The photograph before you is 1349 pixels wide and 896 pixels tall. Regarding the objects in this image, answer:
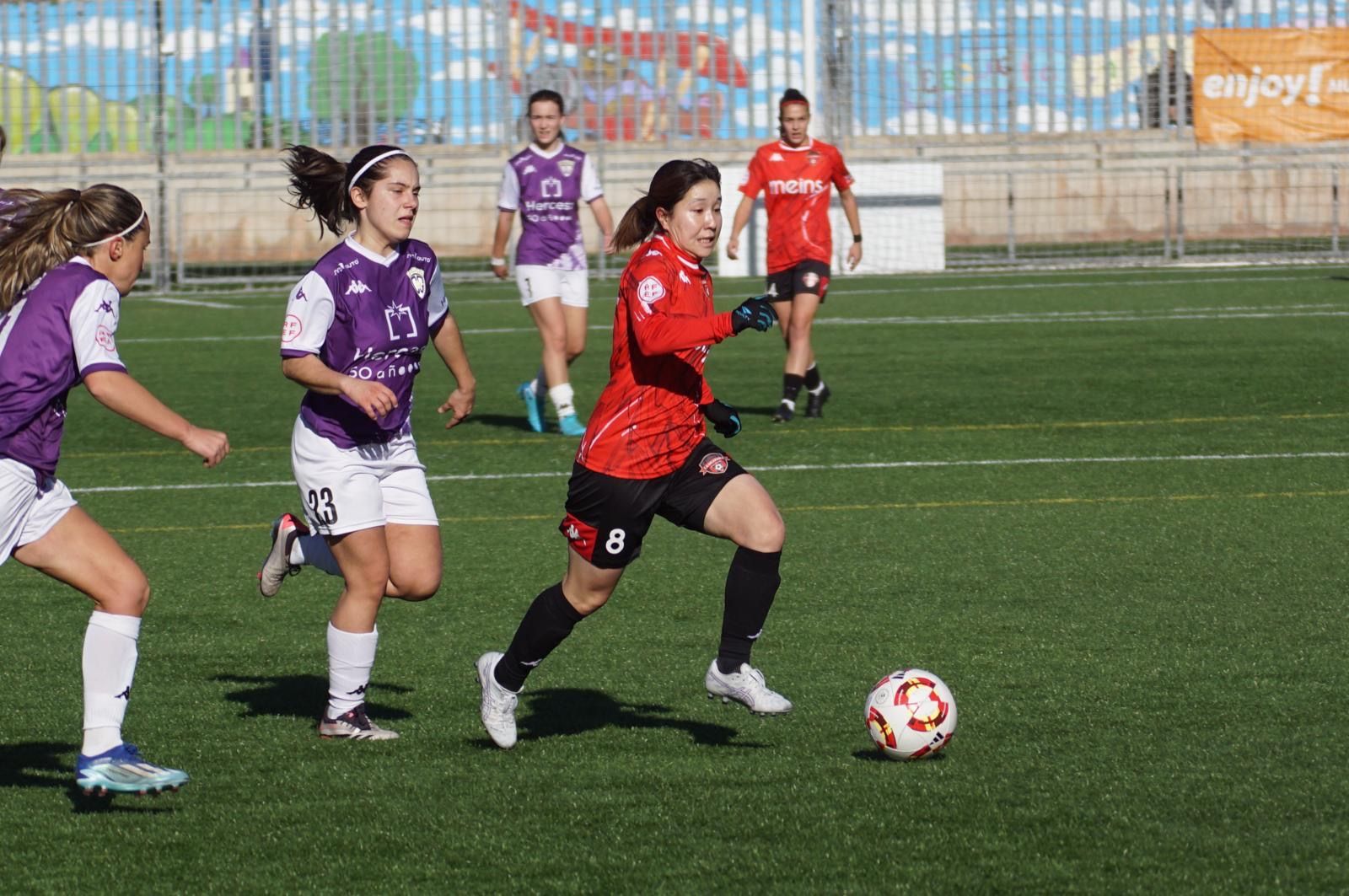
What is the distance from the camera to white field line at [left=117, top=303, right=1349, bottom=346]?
18.8m

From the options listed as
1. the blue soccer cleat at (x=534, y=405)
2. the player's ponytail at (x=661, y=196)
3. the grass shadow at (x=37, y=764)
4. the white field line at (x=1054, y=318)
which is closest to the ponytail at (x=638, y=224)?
the player's ponytail at (x=661, y=196)

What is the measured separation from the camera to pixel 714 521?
18.4 feet

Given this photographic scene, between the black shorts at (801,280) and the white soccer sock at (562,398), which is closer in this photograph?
the white soccer sock at (562,398)

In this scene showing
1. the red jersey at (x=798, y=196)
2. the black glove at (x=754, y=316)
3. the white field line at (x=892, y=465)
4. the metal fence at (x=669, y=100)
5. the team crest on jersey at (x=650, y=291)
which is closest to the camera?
the black glove at (x=754, y=316)

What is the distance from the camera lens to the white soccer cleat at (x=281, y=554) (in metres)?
6.41

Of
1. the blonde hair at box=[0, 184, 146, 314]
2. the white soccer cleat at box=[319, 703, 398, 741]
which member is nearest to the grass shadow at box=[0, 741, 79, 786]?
the white soccer cleat at box=[319, 703, 398, 741]

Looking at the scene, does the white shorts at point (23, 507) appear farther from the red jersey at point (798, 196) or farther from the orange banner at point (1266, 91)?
the orange banner at point (1266, 91)

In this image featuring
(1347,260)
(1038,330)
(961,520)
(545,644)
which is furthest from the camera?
(1347,260)

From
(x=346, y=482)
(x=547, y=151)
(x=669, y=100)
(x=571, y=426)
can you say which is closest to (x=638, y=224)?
(x=346, y=482)

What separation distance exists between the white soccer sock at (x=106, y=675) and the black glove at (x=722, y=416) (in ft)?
5.70

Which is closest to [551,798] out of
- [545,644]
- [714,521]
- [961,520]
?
[545,644]

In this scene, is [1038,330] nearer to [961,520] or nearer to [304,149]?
[961,520]

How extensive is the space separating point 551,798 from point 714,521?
1.02 m

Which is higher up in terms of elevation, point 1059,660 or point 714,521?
point 714,521
